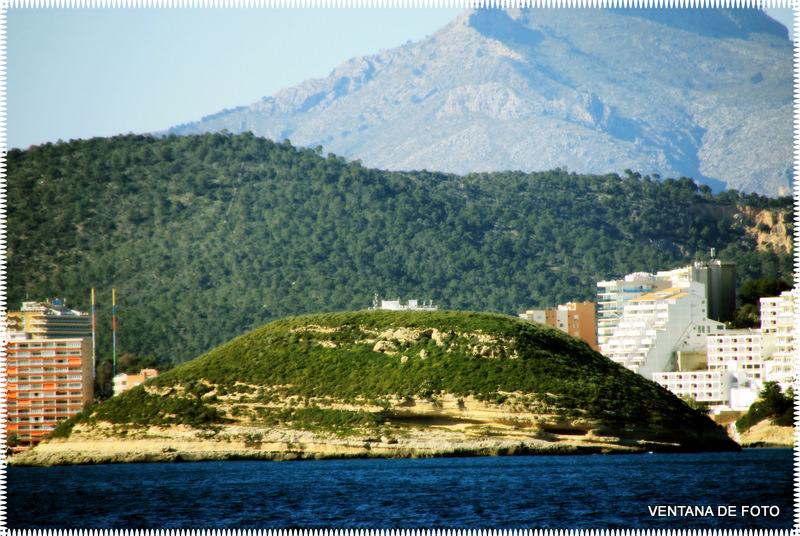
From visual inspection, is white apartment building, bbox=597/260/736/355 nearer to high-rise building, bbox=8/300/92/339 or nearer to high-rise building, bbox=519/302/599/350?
high-rise building, bbox=519/302/599/350

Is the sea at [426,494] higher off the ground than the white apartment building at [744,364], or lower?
lower

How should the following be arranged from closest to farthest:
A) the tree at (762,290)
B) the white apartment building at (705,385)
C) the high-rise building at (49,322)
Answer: the white apartment building at (705,385) < the high-rise building at (49,322) < the tree at (762,290)

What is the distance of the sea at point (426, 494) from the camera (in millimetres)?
51828

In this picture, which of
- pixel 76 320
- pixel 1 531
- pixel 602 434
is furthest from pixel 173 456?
pixel 76 320

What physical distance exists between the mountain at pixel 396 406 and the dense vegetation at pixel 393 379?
0.46 feet

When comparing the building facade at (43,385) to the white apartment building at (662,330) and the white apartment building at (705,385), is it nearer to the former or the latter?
the white apartment building at (705,385)

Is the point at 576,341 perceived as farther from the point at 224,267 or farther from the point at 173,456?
the point at 224,267

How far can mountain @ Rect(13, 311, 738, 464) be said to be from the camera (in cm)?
8769

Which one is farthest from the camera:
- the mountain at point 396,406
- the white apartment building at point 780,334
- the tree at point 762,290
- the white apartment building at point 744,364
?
the tree at point 762,290

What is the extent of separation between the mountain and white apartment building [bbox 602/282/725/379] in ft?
112

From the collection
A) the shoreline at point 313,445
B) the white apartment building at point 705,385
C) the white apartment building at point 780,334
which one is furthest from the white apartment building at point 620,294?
the shoreline at point 313,445

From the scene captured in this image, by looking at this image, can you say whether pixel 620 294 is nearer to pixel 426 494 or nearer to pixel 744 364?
pixel 744 364

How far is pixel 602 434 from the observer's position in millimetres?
86875

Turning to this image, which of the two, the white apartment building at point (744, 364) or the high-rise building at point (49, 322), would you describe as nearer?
the white apartment building at point (744, 364)
